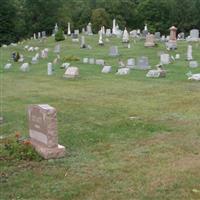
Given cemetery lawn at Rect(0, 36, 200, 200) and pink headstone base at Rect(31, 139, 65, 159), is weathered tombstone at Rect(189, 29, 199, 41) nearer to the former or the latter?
cemetery lawn at Rect(0, 36, 200, 200)

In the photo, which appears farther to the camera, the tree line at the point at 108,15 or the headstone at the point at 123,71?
the tree line at the point at 108,15

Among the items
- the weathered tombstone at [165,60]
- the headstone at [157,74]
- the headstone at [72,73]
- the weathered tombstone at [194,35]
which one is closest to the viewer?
the headstone at [157,74]

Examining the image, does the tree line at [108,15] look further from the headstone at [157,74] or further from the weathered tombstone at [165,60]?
the headstone at [157,74]

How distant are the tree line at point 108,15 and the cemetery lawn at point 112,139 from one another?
46.6 metres

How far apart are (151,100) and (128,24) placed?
57.5 metres

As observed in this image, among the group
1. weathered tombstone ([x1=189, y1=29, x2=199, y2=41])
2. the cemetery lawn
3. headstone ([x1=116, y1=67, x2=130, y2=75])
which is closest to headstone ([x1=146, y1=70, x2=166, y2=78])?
the cemetery lawn

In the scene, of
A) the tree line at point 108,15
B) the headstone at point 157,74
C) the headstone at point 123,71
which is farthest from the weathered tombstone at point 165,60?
the tree line at point 108,15

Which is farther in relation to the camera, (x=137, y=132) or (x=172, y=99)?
(x=172, y=99)

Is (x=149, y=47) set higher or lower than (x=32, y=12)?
lower

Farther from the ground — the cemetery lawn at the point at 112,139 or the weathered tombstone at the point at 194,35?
the weathered tombstone at the point at 194,35

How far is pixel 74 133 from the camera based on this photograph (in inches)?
466

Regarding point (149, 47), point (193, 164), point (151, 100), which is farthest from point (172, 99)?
point (149, 47)

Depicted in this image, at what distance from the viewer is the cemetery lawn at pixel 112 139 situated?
801 centimetres

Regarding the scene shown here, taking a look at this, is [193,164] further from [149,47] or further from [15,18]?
[15,18]
